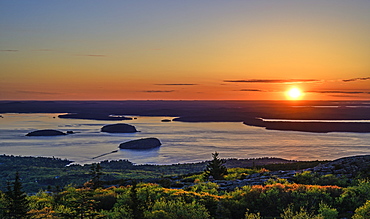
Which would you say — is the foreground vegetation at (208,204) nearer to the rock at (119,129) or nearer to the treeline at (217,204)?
the treeline at (217,204)

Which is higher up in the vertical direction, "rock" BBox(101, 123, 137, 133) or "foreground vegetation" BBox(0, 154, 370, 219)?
"foreground vegetation" BBox(0, 154, 370, 219)

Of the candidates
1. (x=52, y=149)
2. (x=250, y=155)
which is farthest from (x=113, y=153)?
(x=250, y=155)

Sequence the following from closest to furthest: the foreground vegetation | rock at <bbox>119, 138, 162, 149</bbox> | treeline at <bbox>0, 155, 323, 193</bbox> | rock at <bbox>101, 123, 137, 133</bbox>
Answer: the foreground vegetation
treeline at <bbox>0, 155, 323, 193</bbox>
rock at <bbox>119, 138, 162, 149</bbox>
rock at <bbox>101, 123, 137, 133</bbox>

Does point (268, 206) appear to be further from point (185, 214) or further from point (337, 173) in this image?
point (337, 173)

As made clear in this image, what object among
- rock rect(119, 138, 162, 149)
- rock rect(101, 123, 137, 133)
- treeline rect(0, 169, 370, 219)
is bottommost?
rock rect(119, 138, 162, 149)

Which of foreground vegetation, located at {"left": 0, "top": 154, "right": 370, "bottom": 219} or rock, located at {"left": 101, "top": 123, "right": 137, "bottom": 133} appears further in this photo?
rock, located at {"left": 101, "top": 123, "right": 137, "bottom": 133}

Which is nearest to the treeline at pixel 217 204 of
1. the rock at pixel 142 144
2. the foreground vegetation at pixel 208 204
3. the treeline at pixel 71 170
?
the foreground vegetation at pixel 208 204

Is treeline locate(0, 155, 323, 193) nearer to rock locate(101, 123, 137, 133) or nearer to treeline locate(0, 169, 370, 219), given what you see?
treeline locate(0, 169, 370, 219)

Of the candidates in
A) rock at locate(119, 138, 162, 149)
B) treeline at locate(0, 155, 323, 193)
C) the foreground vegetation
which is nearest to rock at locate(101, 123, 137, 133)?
rock at locate(119, 138, 162, 149)

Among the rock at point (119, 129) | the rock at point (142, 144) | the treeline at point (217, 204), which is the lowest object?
the rock at point (142, 144)

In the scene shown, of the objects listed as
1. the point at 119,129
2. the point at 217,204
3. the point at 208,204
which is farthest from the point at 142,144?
the point at 208,204

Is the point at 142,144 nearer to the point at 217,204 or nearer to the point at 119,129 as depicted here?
the point at 119,129
